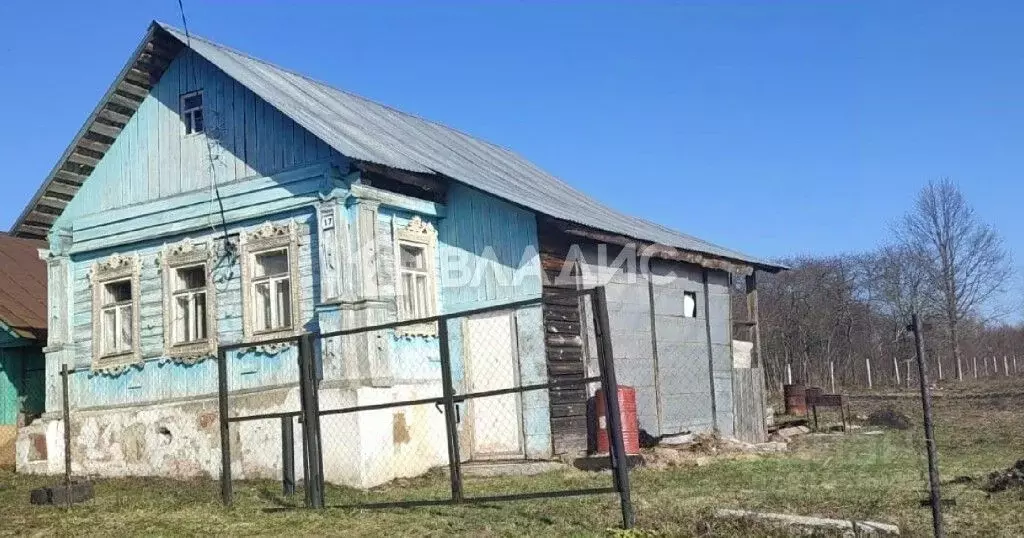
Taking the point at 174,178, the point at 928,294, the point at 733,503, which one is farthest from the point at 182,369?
the point at 928,294

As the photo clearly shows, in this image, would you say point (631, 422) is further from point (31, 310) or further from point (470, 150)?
point (31, 310)

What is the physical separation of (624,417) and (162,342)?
268 inches

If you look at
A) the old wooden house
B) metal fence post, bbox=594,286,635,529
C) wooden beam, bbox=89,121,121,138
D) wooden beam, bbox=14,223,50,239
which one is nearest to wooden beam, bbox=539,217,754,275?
the old wooden house

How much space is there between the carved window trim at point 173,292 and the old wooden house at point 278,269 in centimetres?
3

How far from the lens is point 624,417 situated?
13.7m

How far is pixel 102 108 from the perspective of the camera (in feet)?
49.4

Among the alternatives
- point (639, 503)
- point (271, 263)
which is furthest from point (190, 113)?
point (639, 503)

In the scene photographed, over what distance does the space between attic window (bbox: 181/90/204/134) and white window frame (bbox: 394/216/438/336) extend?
3590 millimetres

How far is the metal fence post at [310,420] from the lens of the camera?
935 cm

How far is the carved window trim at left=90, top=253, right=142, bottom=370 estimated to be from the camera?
14977mm

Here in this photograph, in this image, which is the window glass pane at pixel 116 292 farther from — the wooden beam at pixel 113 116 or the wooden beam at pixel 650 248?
the wooden beam at pixel 650 248

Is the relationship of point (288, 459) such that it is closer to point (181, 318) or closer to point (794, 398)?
point (181, 318)

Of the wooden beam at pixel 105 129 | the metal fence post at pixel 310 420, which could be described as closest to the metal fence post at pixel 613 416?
the metal fence post at pixel 310 420

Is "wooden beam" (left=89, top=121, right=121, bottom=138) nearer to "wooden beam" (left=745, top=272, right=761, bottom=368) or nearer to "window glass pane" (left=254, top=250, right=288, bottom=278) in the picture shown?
"window glass pane" (left=254, top=250, right=288, bottom=278)
